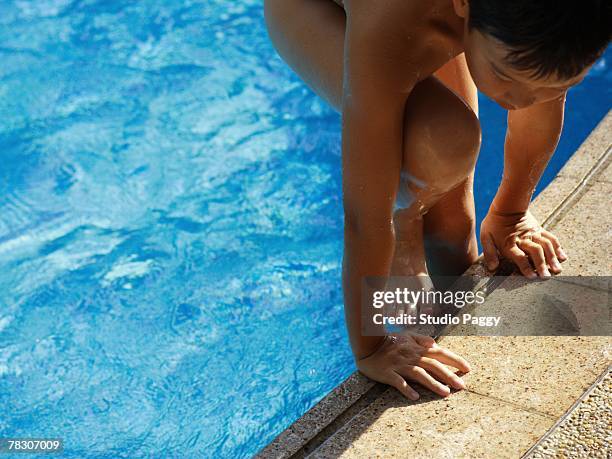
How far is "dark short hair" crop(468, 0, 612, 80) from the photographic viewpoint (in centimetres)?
169

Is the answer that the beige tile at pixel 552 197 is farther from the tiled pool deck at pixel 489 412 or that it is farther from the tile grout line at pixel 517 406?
the tile grout line at pixel 517 406

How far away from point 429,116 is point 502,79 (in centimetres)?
48

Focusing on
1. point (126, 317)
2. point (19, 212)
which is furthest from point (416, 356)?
point (19, 212)

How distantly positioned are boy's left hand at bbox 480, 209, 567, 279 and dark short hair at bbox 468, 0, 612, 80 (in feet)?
3.60

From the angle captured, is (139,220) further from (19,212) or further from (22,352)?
(22,352)

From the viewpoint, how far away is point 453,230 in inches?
120

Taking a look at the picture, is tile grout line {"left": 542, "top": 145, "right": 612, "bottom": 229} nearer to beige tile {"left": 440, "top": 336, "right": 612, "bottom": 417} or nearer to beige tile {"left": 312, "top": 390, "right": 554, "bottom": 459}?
beige tile {"left": 440, "top": 336, "right": 612, "bottom": 417}

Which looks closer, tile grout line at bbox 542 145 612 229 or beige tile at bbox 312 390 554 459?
beige tile at bbox 312 390 554 459

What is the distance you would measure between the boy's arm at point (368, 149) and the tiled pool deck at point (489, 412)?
27 centimetres

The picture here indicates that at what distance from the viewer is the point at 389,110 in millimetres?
2160

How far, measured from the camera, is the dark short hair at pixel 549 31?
5.55ft

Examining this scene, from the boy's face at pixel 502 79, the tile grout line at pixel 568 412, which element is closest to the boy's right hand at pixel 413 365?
the tile grout line at pixel 568 412

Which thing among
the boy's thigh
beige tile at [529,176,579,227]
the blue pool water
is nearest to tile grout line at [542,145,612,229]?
beige tile at [529,176,579,227]

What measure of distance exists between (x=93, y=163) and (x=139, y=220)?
632 millimetres
